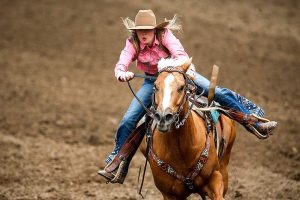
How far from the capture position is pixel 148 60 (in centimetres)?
576

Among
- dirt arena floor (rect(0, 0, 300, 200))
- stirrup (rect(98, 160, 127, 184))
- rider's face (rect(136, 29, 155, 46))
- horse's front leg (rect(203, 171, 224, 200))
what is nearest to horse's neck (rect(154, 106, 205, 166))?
horse's front leg (rect(203, 171, 224, 200))

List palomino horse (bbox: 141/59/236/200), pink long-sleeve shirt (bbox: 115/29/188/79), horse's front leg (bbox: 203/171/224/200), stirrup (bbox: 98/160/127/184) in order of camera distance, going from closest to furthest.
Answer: palomino horse (bbox: 141/59/236/200)
horse's front leg (bbox: 203/171/224/200)
pink long-sleeve shirt (bbox: 115/29/188/79)
stirrup (bbox: 98/160/127/184)

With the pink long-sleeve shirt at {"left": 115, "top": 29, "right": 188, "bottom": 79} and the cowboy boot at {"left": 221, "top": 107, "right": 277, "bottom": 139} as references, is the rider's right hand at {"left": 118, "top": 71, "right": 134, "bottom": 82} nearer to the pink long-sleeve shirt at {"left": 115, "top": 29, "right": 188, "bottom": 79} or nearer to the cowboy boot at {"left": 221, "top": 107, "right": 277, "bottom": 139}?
the pink long-sleeve shirt at {"left": 115, "top": 29, "right": 188, "bottom": 79}

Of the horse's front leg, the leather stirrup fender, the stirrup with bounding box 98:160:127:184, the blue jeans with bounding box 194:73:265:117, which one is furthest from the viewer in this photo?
the stirrup with bounding box 98:160:127:184

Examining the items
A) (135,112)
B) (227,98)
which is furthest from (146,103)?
(227,98)

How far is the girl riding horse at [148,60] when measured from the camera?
18.5 ft

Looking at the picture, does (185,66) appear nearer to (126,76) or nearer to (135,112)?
(126,76)

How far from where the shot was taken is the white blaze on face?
4734 millimetres

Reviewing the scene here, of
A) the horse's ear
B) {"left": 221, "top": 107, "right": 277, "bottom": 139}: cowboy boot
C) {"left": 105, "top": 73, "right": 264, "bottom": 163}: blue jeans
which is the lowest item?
{"left": 221, "top": 107, "right": 277, "bottom": 139}: cowboy boot

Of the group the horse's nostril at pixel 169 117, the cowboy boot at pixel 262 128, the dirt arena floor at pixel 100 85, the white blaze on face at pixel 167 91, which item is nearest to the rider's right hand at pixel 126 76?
the white blaze on face at pixel 167 91

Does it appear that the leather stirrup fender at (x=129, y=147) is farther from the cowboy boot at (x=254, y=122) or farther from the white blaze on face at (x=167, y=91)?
the white blaze on face at (x=167, y=91)

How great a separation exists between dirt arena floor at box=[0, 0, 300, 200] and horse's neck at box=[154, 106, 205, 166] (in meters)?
2.35

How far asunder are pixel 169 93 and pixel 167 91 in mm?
26

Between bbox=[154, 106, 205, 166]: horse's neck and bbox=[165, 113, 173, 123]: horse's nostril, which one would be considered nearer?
bbox=[165, 113, 173, 123]: horse's nostril
